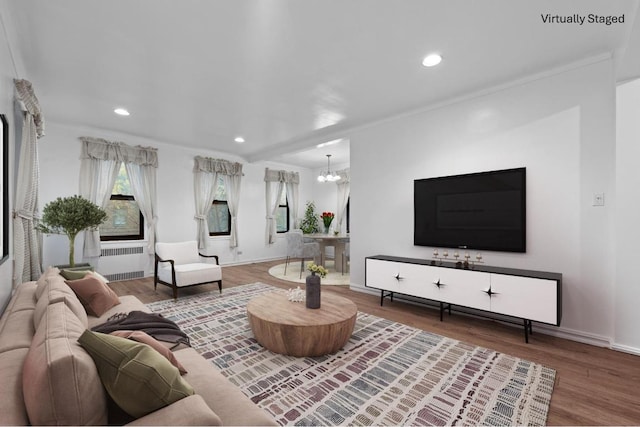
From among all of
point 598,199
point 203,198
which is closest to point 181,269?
point 203,198

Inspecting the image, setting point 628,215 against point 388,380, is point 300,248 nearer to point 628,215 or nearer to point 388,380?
point 388,380

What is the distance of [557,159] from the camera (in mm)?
2945

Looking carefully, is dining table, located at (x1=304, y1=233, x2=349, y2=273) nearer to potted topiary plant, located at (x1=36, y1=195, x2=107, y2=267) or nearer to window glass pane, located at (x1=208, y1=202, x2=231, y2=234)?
window glass pane, located at (x1=208, y1=202, x2=231, y2=234)

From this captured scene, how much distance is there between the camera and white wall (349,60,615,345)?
8.91 ft

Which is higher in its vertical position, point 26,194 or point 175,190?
point 175,190

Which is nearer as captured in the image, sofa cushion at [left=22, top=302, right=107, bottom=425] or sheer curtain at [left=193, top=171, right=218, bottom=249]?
sofa cushion at [left=22, top=302, right=107, bottom=425]

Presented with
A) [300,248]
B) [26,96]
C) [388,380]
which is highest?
[26,96]

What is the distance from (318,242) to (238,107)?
10.8 ft

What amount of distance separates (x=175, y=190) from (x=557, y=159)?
6.08m

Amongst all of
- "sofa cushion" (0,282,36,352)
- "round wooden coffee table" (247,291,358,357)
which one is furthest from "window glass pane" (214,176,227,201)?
"sofa cushion" (0,282,36,352)

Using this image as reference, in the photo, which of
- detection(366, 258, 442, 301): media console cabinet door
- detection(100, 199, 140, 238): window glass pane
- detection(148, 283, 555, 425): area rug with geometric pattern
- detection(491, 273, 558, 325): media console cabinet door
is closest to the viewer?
detection(148, 283, 555, 425): area rug with geometric pattern

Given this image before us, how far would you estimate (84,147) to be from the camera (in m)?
4.88

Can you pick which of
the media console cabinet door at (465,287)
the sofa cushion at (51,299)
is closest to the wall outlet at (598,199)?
the media console cabinet door at (465,287)

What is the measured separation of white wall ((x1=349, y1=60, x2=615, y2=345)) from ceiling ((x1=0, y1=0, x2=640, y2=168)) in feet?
0.74
